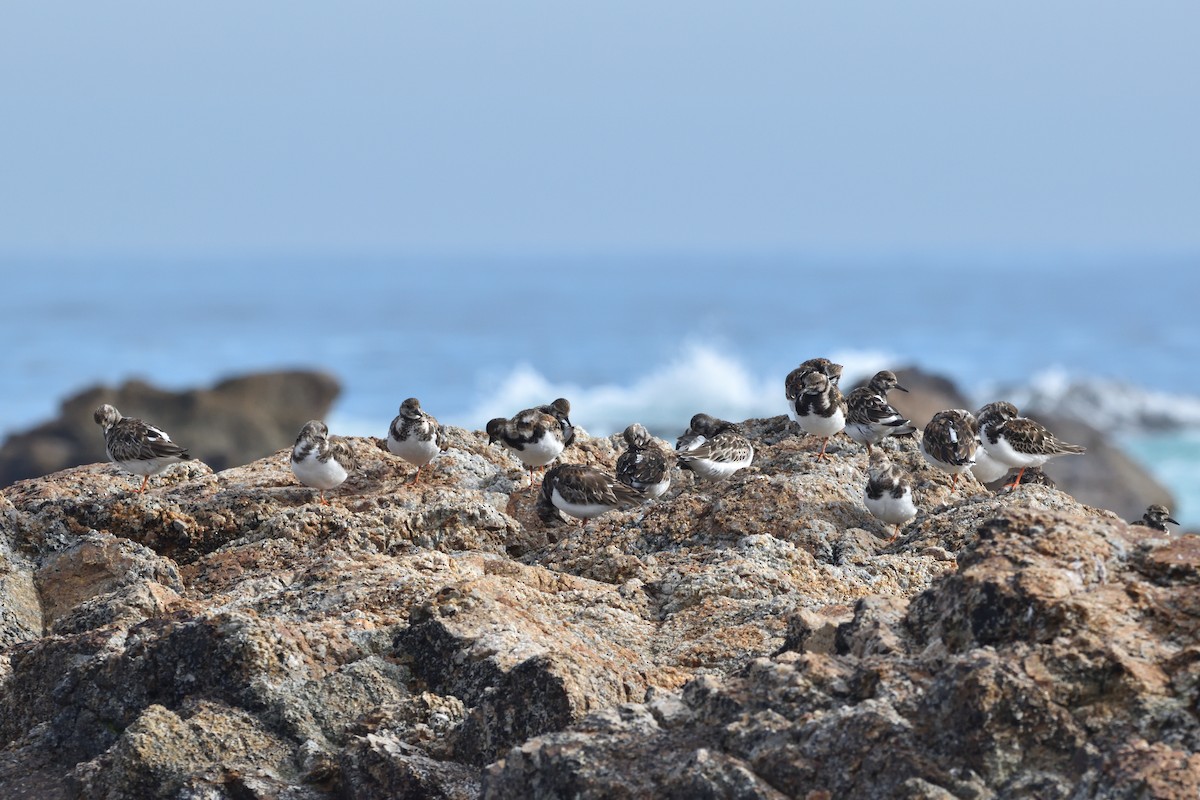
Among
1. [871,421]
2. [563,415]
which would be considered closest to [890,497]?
[871,421]

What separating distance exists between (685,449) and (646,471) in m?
0.60

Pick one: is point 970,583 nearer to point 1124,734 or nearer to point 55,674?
point 1124,734

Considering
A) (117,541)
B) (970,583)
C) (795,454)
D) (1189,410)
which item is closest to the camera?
(970,583)

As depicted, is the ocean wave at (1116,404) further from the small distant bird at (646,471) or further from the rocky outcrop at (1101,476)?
the small distant bird at (646,471)

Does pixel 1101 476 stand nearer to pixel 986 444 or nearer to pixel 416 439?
pixel 986 444

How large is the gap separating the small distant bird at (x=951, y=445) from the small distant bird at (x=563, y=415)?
10.9ft

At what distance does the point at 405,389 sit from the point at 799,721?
6483 cm

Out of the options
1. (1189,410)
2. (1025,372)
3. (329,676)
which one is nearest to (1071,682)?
(329,676)

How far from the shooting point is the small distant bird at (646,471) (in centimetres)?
1214

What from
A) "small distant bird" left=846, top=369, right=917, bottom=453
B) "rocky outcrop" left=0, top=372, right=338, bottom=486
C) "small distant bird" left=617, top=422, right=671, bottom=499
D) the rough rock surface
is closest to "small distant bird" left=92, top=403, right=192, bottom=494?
the rough rock surface

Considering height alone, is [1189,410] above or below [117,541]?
below

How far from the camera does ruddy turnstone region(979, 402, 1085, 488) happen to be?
42.9ft

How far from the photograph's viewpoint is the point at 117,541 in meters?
9.21

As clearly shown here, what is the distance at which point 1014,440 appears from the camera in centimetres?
1312
